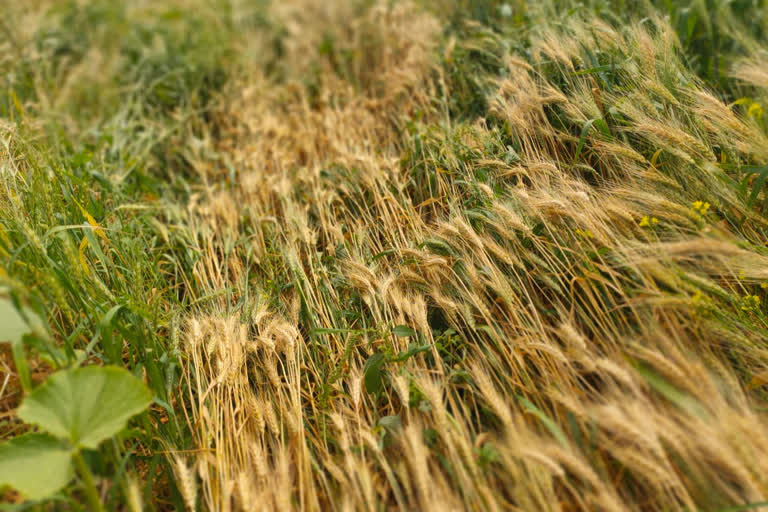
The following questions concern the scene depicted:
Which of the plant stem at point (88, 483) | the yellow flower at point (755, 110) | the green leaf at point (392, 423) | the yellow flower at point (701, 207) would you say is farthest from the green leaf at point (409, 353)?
the yellow flower at point (755, 110)

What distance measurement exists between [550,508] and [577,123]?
1605mm

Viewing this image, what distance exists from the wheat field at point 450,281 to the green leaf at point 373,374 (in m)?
0.01

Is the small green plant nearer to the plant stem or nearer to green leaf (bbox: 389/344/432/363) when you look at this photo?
the plant stem

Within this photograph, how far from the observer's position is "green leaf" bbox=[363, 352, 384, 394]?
5.17 ft

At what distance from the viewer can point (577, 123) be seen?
211 cm

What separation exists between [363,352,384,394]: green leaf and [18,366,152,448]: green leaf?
0.66 meters

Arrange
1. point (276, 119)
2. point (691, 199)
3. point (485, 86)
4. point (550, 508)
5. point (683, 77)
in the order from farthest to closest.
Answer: point (276, 119)
point (485, 86)
point (683, 77)
point (691, 199)
point (550, 508)

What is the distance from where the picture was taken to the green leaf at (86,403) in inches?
47.5

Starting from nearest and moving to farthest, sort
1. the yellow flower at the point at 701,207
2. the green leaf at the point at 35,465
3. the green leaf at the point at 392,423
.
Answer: the green leaf at the point at 35,465 → the green leaf at the point at 392,423 → the yellow flower at the point at 701,207

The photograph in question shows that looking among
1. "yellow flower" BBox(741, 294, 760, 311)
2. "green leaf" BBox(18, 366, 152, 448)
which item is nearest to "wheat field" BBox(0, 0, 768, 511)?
"yellow flower" BBox(741, 294, 760, 311)

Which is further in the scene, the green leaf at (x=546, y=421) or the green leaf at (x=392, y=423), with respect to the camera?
the green leaf at (x=392, y=423)

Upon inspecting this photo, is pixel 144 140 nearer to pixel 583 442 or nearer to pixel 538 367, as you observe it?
pixel 538 367

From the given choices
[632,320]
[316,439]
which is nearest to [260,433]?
[316,439]

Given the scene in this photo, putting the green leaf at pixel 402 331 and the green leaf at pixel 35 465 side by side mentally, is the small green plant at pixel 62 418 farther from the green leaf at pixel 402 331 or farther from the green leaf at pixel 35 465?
the green leaf at pixel 402 331
